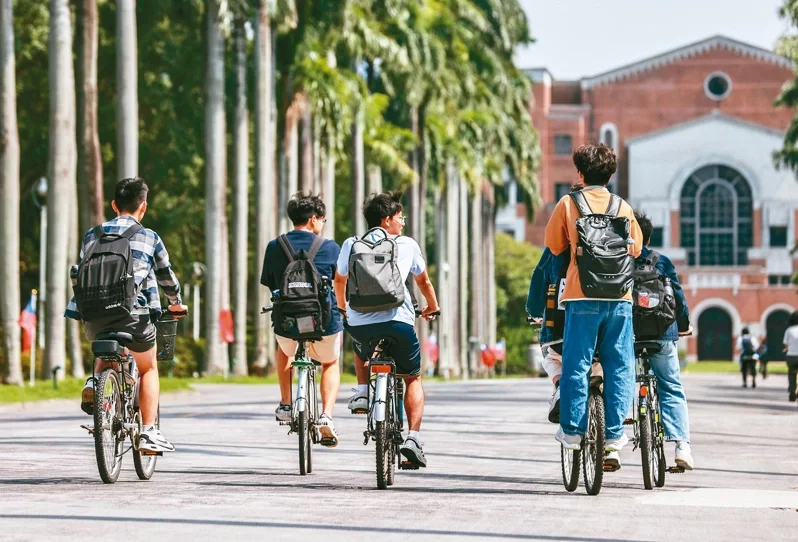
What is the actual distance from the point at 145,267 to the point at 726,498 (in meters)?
3.89

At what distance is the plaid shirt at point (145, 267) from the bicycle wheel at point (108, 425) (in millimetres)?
502

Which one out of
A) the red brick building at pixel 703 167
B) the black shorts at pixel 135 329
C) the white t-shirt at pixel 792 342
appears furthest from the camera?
the red brick building at pixel 703 167

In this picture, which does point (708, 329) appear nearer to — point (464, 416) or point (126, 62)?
point (126, 62)

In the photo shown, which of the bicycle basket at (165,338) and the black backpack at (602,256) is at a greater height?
the black backpack at (602,256)

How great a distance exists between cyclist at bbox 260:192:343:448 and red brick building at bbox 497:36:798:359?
88.7 m

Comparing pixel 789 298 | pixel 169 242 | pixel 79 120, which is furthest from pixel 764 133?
pixel 79 120

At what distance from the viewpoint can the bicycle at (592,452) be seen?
10352 millimetres

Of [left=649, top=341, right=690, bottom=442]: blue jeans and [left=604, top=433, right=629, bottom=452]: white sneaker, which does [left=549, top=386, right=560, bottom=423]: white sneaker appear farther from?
[left=649, top=341, right=690, bottom=442]: blue jeans

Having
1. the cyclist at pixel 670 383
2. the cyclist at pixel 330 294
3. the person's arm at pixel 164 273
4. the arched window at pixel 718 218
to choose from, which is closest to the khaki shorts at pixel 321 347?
the cyclist at pixel 330 294

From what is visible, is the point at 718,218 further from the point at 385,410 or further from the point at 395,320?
the point at 385,410

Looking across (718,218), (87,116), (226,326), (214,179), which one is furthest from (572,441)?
(718,218)

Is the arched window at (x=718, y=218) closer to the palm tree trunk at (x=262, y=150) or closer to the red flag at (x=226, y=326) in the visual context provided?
the palm tree trunk at (x=262, y=150)

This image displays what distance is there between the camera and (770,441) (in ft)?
59.9

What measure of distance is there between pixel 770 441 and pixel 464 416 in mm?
5153
